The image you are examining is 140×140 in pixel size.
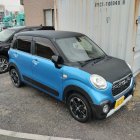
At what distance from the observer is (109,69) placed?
3736mm

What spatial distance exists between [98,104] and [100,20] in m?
3.29

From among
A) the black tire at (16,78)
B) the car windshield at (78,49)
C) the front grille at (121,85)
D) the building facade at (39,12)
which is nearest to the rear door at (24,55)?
the black tire at (16,78)

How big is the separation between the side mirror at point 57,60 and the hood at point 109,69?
1.60ft

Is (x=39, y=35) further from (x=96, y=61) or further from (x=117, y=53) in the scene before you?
(x=117, y=53)

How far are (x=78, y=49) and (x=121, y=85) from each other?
1.24 meters

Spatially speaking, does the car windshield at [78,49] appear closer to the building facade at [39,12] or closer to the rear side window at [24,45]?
the rear side window at [24,45]

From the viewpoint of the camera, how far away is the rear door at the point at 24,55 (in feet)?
15.6

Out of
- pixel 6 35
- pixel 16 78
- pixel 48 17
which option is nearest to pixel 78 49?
pixel 16 78

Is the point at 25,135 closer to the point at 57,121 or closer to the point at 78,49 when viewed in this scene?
the point at 57,121

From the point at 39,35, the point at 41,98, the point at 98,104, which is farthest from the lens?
the point at 41,98

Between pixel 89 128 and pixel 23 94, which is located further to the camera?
pixel 23 94

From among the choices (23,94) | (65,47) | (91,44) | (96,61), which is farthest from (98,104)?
(23,94)

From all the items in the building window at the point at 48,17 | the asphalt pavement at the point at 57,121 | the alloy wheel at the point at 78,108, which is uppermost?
the building window at the point at 48,17

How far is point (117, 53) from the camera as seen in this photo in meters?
5.63
